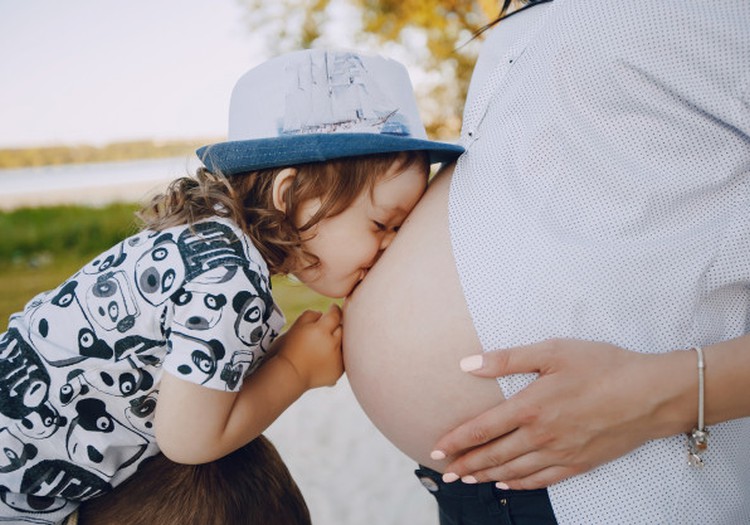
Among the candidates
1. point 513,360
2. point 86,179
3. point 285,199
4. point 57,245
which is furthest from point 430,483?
point 86,179

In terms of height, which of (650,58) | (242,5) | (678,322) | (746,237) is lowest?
(242,5)

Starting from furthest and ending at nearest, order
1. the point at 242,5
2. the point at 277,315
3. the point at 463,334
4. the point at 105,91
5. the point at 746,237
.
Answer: the point at 105,91 < the point at 242,5 < the point at 277,315 < the point at 463,334 < the point at 746,237

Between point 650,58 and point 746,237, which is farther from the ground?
point 650,58

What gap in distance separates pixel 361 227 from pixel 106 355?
22.7 inches

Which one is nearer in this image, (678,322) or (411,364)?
(678,322)

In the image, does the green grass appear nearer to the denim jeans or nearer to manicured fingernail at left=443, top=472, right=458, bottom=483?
the denim jeans

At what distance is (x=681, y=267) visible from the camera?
1.02 metres

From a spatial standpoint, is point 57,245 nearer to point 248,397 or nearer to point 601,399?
point 248,397

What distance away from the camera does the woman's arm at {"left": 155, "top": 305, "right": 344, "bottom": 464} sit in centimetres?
115

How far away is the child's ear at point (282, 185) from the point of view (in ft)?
4.47

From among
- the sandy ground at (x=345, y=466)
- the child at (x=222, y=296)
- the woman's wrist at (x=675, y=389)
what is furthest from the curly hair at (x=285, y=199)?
the sandy ground at (x=345, y=466)

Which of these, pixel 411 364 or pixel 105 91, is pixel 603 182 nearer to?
pixel 411 364

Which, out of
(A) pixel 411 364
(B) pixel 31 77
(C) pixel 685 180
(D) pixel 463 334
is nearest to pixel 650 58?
(C) pixel 685 180

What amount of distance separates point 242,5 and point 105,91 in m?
4.54
